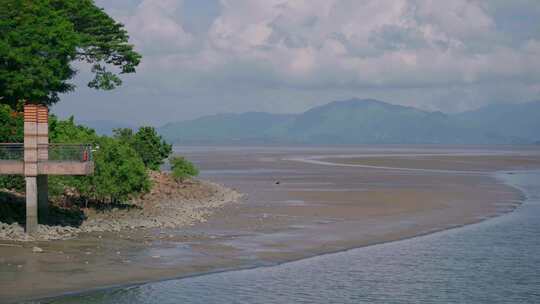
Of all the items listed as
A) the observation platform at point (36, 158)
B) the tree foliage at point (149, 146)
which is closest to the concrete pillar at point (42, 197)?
the observation platform at point (36, 158)

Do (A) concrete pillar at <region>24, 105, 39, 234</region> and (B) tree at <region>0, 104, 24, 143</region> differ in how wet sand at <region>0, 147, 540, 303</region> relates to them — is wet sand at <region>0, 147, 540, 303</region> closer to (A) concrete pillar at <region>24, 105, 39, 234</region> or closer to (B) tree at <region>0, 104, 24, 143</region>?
(A) concrete pillar at <region>24, 105, 39, 234</region>

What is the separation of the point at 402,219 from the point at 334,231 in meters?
6.18

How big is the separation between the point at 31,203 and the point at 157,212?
10.0 metres

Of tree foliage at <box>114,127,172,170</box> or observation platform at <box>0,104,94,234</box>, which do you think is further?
tree foliage at <box>114,127,172,170</box>

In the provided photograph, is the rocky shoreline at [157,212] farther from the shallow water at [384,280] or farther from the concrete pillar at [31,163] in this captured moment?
the shallow water at [384,280]

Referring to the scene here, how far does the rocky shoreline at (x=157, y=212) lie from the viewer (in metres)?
29.8

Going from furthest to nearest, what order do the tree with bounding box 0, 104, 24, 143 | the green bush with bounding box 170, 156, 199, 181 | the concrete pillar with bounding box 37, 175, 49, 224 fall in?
the green bush with bounding box 170, 156, 199, 181 < the tree with bounding box 0, 104, 24, 143 < the concrete pillar with bounding box 37, 175, 49, 224

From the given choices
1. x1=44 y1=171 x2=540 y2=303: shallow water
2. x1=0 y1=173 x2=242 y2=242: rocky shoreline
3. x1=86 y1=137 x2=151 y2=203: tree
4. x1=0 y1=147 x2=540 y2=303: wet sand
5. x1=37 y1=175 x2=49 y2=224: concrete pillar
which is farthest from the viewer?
x1=86 y1=137 x2=151 y2=203: tree

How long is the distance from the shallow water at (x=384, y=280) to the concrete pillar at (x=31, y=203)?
869 cm

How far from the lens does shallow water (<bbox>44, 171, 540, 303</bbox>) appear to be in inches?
823

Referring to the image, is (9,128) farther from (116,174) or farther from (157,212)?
(157,212)

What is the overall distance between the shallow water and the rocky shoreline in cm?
916

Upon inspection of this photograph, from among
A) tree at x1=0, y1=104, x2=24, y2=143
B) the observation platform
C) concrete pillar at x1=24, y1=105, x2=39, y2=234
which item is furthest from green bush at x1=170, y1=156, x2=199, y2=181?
concrete pillar at x1=24, y1=105, x2=39, y2=234

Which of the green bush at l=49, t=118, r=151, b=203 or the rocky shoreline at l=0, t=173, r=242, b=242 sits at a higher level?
the green bush at l=49, t=118, r=151, b=203
